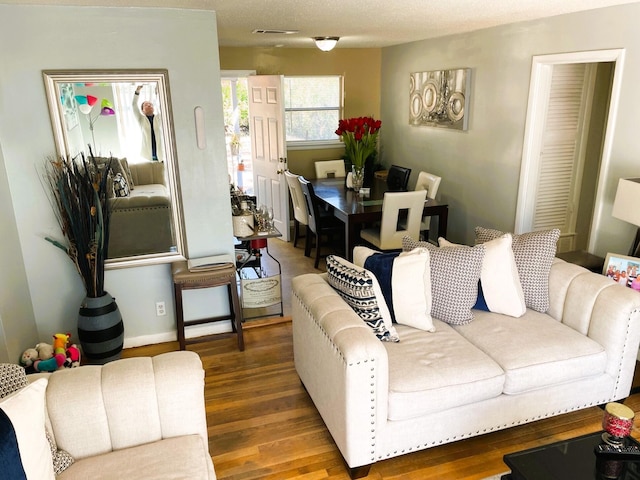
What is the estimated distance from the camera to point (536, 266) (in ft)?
9.06


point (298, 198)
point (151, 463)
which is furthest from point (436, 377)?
point (298, 198)

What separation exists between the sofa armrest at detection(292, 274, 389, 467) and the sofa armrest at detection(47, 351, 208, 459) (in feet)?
2.03

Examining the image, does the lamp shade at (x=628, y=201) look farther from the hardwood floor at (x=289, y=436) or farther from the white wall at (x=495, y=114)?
the hardwood floor at (x=289, y=436)

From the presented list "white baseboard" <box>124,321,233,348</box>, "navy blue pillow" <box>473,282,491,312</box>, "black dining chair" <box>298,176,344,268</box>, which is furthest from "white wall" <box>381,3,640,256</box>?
"white baseboard" <box>124,321,233,348</box>

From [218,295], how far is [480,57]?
10.4ft

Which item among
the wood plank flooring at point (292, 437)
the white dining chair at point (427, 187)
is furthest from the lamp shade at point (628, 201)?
the white dining chair at point (427, 187)

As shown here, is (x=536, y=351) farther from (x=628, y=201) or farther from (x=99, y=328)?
(x=99, y=328)

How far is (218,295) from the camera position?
142 inches

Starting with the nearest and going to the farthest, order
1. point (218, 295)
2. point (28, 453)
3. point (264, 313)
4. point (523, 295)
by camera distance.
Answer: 1. point (28, 453)
2. point (523, 295)
3. point (218, 295)
4. point (264, 313)

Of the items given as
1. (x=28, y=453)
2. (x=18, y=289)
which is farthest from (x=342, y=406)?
(x=18, y=289)

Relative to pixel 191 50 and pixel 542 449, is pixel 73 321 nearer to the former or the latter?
pixel 191 50

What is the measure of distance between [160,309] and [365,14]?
2523mm

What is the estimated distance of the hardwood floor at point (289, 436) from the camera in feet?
7.55

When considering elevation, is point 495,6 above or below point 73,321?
above
